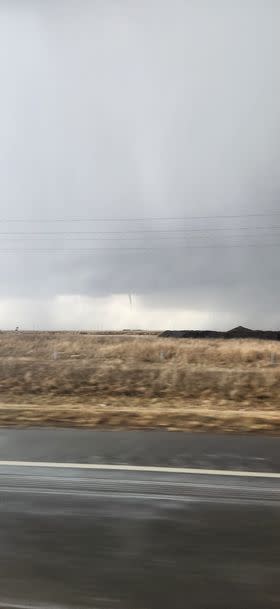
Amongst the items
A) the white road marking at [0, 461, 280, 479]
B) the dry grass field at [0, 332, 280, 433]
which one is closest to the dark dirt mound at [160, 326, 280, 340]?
the dry grass field at [0, 332, 280, 433]

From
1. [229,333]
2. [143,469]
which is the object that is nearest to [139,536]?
[143,469]

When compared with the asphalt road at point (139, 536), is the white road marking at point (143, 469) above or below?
above

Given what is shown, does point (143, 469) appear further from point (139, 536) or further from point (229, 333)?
point (229, 333)

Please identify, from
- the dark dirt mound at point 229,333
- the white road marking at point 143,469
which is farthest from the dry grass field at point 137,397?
the dark dirt mound at point 229,333

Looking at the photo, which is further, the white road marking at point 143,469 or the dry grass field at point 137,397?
the dry grass field at point 137,397

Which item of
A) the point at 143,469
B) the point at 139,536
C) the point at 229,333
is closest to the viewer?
the point at 139,536

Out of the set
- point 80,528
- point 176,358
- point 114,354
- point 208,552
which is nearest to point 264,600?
point 208,552

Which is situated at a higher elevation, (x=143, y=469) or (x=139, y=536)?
(x=143, y=469)

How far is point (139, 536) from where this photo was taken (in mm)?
4113

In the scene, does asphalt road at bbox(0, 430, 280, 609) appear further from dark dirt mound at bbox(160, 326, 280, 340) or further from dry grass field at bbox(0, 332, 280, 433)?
dark dirt mound at bbox(160, 326, 280, 340)

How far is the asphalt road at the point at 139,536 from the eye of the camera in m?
3.29

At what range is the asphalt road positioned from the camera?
329 centimetres

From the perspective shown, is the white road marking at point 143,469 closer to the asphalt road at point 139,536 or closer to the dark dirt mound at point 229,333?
the asphalt road at point 139,536

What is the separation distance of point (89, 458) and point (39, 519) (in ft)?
6.35
